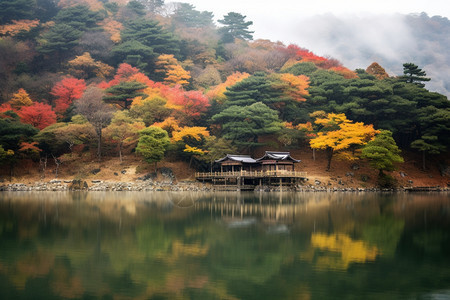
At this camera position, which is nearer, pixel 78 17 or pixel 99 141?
pixel 99 141

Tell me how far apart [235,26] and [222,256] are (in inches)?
2604

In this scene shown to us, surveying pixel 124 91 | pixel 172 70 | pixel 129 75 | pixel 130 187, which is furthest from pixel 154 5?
pixel 130 187

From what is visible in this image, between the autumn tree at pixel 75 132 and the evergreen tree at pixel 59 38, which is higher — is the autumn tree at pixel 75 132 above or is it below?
below

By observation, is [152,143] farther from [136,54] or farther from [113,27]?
[113,27]

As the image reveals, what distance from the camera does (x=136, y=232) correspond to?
14.5m

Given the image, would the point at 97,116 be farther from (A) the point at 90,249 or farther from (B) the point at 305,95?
(A) the point at 90,249

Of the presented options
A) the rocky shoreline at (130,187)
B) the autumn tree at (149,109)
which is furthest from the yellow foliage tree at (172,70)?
the rocky shoreline at (130,187)

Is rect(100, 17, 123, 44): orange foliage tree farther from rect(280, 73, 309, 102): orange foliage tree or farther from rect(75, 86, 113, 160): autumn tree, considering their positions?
rect(280, 73, 309, 102): orange foliage tree

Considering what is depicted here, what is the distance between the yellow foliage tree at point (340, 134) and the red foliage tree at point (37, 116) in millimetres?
26010

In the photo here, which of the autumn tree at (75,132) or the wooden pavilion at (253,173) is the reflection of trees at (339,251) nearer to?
the wooden pavilion at (253,173)

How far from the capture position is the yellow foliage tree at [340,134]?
3886 cm

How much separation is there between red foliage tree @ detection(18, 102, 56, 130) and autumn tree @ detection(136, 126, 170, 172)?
10.3 m

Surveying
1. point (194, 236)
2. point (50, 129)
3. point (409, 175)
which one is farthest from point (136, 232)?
point (409, 175)

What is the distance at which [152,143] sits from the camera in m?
38.6
